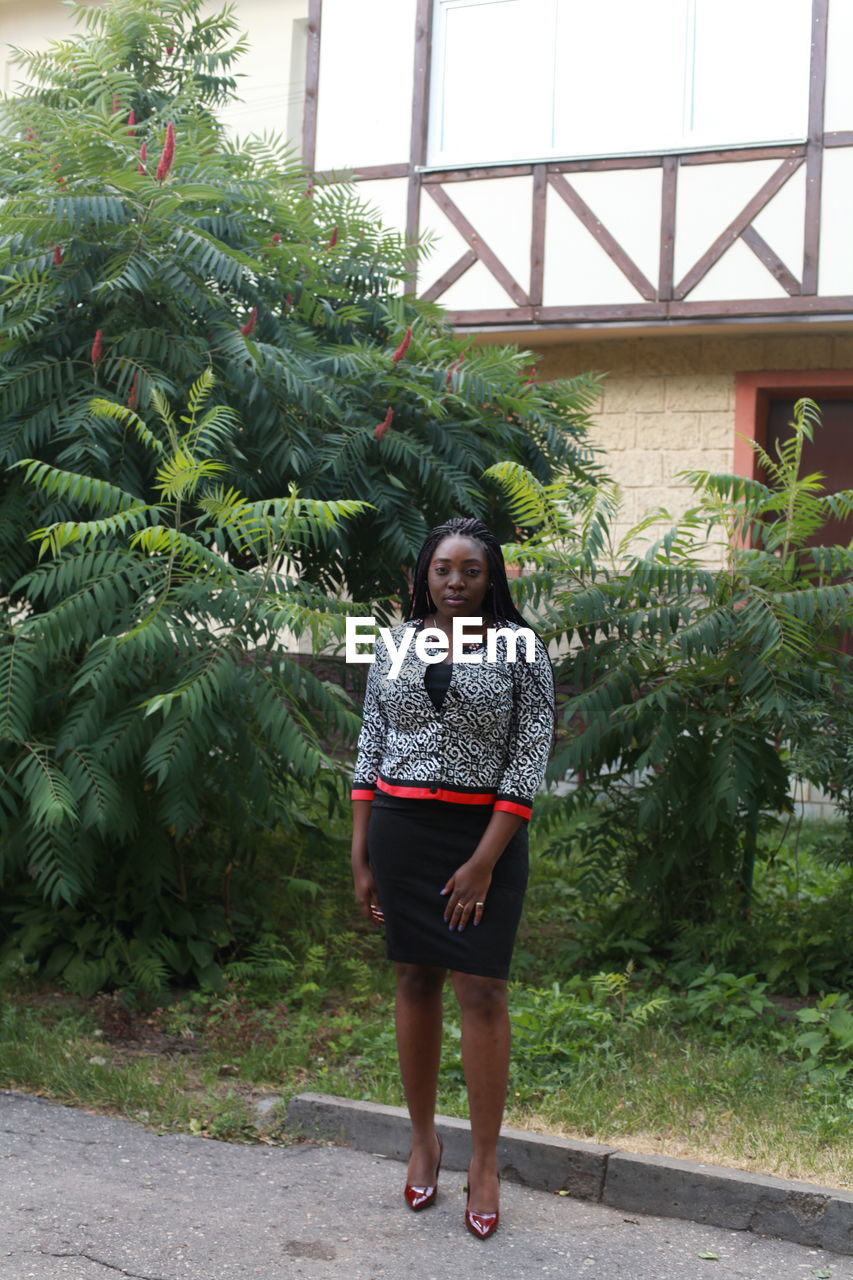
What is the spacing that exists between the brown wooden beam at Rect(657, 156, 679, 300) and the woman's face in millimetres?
7810

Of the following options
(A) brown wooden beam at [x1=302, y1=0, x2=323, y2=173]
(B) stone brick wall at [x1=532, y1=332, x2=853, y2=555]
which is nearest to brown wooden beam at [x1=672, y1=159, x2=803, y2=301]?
(B) stone brick wall at [x1=532, y1=332, x2=853, y2=555]

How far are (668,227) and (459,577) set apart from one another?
806cm

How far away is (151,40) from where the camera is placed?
8.82 meters

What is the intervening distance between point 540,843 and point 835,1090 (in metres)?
4.24

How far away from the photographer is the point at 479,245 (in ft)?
40.1

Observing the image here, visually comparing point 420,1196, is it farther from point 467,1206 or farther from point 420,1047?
point 420,1047

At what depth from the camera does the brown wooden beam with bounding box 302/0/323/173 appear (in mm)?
13078

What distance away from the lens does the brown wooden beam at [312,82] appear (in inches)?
515

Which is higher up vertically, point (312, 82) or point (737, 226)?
point (312, 82)

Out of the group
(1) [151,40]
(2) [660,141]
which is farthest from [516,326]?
(1) [151,40]

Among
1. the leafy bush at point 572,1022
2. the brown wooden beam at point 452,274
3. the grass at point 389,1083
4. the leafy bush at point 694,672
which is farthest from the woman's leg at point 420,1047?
the brown wooden beam at point 452,274

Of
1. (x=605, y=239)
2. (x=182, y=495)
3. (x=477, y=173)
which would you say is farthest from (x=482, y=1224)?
(x=477, y=173)

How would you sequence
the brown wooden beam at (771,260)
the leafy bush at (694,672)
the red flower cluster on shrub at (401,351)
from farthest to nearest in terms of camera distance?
1. the brown wooden beam at (771,260)
2. the red flower cluster on shrub at (401,351)
3. the leafy bush at (694,672)

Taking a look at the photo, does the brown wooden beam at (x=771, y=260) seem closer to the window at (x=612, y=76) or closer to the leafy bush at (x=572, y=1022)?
the window at (x=612, y=76)
